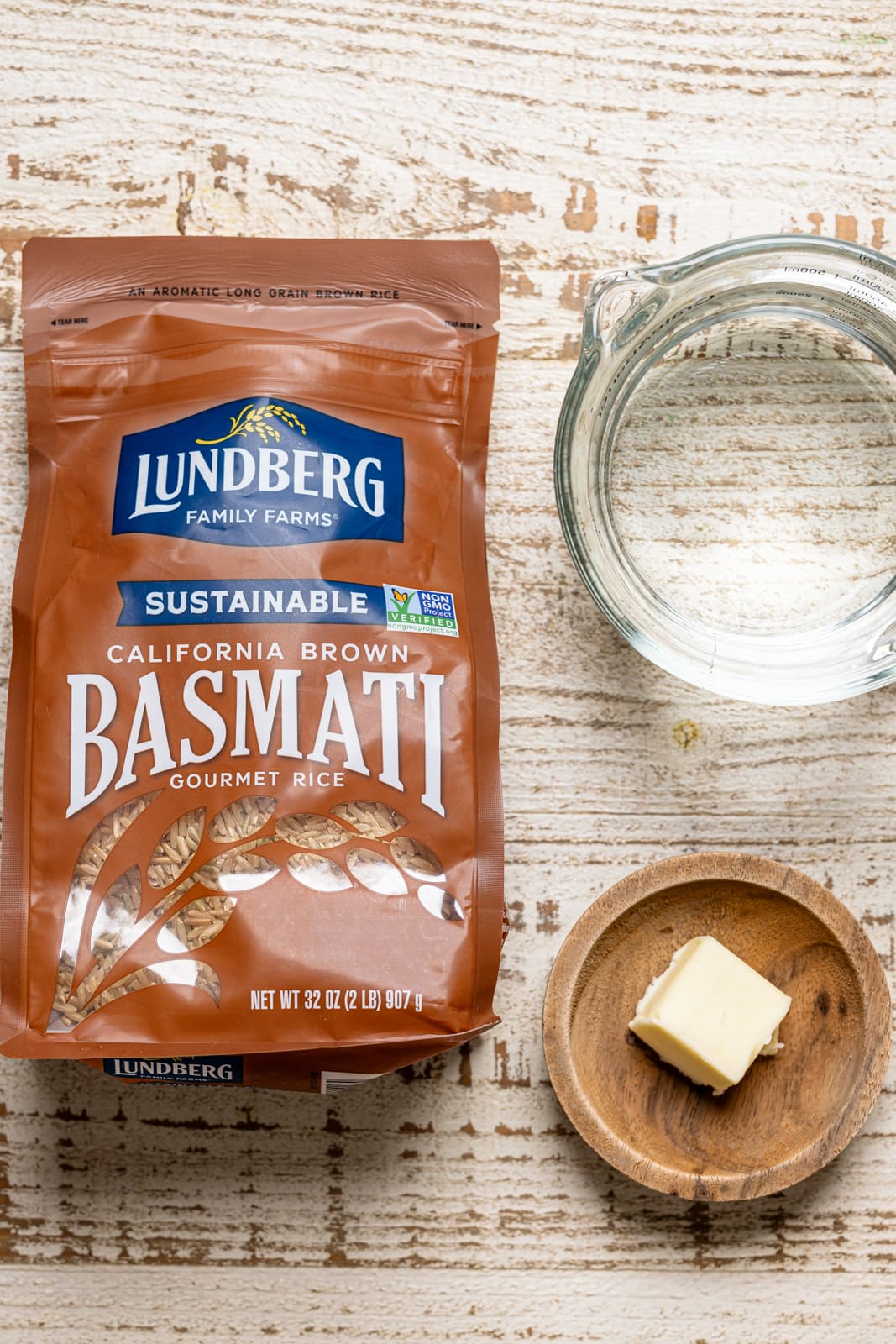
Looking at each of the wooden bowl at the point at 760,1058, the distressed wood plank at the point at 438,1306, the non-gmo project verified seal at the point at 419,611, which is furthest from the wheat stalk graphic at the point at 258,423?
the distressed wood plank at the point at 438,1306

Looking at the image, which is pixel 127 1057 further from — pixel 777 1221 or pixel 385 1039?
pixel 777 1221

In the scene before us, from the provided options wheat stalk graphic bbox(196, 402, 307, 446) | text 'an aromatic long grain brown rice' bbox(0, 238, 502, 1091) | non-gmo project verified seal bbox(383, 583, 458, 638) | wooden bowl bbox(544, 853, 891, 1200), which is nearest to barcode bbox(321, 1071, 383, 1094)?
text 'an aromatic long grain brown rice' bbox(0, 238, 502, 1091)

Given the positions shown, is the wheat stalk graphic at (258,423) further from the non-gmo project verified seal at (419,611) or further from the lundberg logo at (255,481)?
the non-gmo project verified seal at (419,611)

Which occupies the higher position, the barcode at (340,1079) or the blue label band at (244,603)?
the blue label band at (244,603)

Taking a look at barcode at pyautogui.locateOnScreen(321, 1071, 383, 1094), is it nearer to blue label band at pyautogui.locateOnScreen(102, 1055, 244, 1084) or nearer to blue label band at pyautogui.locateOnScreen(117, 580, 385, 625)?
blue label band at pyautogui.locateOnScreen(102, 1055, 244, 1084)

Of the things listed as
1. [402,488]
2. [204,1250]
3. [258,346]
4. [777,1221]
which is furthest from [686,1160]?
[258,346]

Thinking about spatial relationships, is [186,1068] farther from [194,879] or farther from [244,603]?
[244,603]
